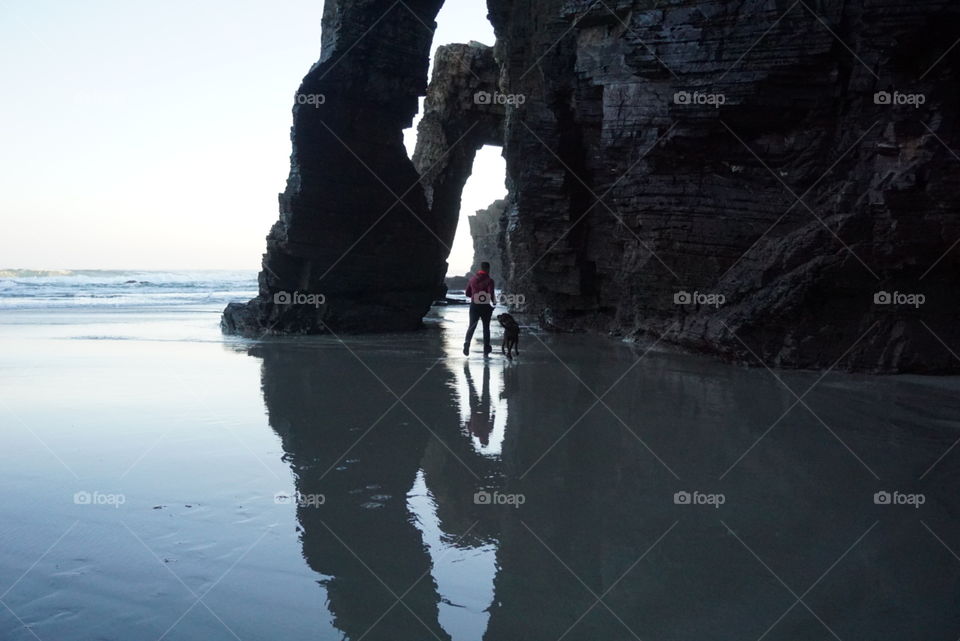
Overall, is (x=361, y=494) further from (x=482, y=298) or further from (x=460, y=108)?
(x=460, y=108)

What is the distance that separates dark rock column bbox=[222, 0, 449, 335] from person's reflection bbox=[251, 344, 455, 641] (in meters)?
8.60

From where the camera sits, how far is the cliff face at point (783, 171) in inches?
429

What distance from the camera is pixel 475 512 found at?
468 centimetres

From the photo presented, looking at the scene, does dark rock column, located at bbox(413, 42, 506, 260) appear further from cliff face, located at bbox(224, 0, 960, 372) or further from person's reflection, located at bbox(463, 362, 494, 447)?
person's reflection, located at bbox(463, 362, 494, 447)

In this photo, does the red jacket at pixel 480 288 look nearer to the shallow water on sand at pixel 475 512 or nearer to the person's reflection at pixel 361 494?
the person's reflection at pixel 361 494

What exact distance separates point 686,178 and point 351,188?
28.4ft

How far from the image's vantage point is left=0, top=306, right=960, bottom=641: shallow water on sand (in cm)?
336

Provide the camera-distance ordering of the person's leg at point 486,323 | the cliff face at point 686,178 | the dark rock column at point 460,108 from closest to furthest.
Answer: the cliff face at point 686,178
the person's leg at point 486,323
the dark rock column at point 460,108

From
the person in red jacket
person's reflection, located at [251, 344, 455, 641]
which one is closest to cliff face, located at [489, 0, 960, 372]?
the person in red jacket

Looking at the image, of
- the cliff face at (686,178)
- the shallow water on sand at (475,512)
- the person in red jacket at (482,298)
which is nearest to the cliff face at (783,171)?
the cliff face at (686,178)

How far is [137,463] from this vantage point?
5.68 m

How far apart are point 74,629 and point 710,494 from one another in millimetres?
3892

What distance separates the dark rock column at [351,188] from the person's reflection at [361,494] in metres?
8.60

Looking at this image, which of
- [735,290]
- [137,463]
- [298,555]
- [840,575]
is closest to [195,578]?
[298,555]
